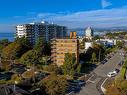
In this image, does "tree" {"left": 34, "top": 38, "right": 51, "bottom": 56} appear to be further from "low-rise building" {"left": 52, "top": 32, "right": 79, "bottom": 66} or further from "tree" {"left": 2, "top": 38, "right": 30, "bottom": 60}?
"low-rise building" {"left": 52, "top": 32, "right": 79, "bottom": 66}

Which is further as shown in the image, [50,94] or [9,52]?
[9,52]

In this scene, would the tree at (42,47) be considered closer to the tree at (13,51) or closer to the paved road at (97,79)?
the tree at (13,51)

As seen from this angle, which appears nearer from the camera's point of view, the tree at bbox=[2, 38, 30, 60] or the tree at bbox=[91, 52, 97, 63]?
the tree at bbox=[2, 38, 30, 60]

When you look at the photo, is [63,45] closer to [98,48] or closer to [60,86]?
[98,48]

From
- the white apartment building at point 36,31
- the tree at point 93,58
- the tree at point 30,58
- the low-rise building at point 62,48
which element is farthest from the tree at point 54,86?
the white apartment building at point 36,31

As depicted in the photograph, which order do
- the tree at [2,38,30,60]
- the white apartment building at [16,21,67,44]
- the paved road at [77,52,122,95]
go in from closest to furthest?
the paved road at [77,52,122,95]
the tree at [2,38,30,60]
the white apartment building at [16,21,67,44]

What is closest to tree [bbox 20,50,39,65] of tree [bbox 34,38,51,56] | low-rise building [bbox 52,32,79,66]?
low-rise building [bbox 52,32,79,66]

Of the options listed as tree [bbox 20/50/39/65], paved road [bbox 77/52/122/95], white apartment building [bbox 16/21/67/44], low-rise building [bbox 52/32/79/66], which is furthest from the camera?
white apartment building [bbox 16/21/67/44]

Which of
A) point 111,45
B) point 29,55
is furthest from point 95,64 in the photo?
point 111,45
